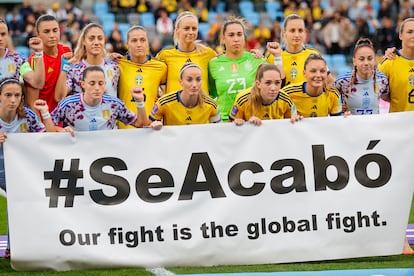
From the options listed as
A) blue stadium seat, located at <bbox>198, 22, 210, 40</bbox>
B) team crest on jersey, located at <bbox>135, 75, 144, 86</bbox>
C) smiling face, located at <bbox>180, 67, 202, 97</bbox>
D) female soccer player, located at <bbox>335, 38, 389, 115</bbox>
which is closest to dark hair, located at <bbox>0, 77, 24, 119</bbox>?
smiling face, located at <bbox>180, 67, 202, 97</bbox>

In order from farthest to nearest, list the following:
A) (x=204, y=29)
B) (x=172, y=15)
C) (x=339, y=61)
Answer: (x=172, y=15), (x=204, y=29), (x=339, y=61)

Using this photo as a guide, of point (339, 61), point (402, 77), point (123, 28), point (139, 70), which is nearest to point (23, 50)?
point (123, 28)

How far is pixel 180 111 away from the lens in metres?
8.48

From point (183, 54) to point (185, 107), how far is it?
1.14m

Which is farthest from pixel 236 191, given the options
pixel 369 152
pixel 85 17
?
pixel 85 17

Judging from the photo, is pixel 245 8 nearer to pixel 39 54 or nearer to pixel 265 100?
pixel 39 54

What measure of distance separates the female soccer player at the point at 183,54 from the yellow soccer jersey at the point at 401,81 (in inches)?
62.2

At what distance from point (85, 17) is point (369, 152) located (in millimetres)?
14487

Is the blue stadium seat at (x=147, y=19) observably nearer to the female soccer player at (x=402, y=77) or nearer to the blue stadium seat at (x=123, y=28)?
the blue stadium seat at (x=123, y=28)

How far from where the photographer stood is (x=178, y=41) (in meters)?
9.53

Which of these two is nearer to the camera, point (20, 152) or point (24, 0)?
point (20, 152)

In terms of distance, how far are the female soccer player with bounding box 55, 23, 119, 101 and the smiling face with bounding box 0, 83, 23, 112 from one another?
1083 millimetres

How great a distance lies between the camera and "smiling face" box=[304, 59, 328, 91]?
8.55 metres

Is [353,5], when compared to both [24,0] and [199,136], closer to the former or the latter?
[24,0]
